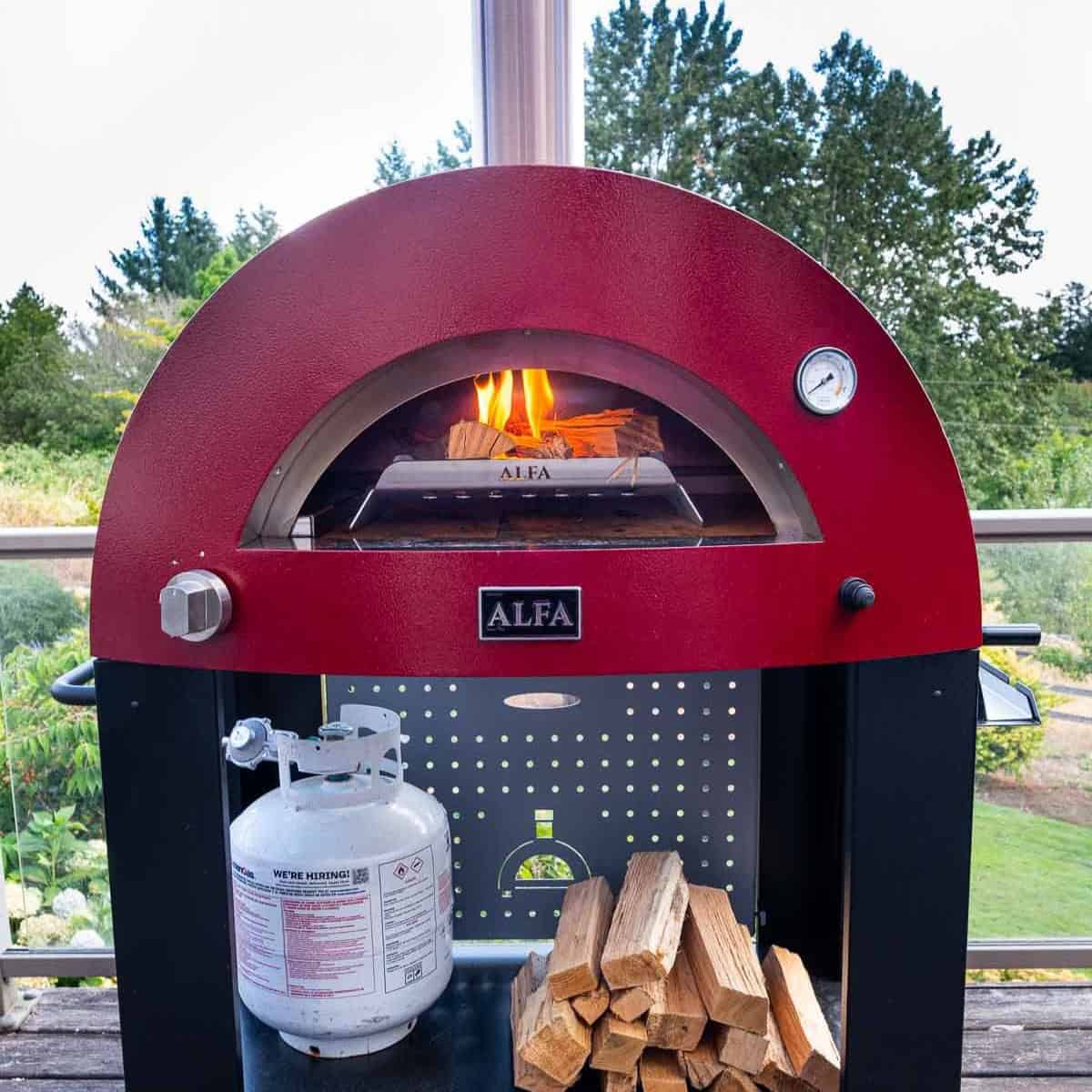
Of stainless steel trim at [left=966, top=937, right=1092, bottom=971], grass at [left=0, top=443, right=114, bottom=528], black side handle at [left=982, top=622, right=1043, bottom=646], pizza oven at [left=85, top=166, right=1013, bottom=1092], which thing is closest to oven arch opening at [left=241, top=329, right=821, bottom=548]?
pizza oven at [left=85, top=166, right=1013, bottom=1092]

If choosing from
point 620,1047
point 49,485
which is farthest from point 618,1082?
point 49,485

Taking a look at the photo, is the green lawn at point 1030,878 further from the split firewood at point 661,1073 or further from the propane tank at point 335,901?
the propane tank at point 335,901

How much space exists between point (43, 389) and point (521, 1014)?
69.7 inches

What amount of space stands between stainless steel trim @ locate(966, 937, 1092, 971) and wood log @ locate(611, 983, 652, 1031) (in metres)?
0.84

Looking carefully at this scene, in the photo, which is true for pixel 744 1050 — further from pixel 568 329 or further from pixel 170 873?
pixel 568 329

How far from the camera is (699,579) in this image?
0.85 metres

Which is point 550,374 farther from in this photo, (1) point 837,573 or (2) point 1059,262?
(2) point 1059,262

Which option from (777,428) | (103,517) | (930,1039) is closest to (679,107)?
(777,428)

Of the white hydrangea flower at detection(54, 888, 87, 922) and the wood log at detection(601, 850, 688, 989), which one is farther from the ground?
the wood log at detection(601, 850, 688, 989)

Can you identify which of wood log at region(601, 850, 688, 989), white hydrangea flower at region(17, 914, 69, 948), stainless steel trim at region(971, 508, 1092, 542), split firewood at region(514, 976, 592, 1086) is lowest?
white hydrangea flower at region(17, 914, 69, 948)

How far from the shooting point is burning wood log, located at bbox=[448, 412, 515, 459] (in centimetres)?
100

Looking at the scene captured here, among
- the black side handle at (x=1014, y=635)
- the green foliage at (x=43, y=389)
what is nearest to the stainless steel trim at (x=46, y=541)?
the green foliage at (x=43, y=389)

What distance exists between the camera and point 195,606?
2.71 feet

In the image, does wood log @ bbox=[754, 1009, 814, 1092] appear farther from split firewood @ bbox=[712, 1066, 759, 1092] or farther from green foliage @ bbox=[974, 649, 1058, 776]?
green foliage @ bbox=[974, 649, 1058, 776]
